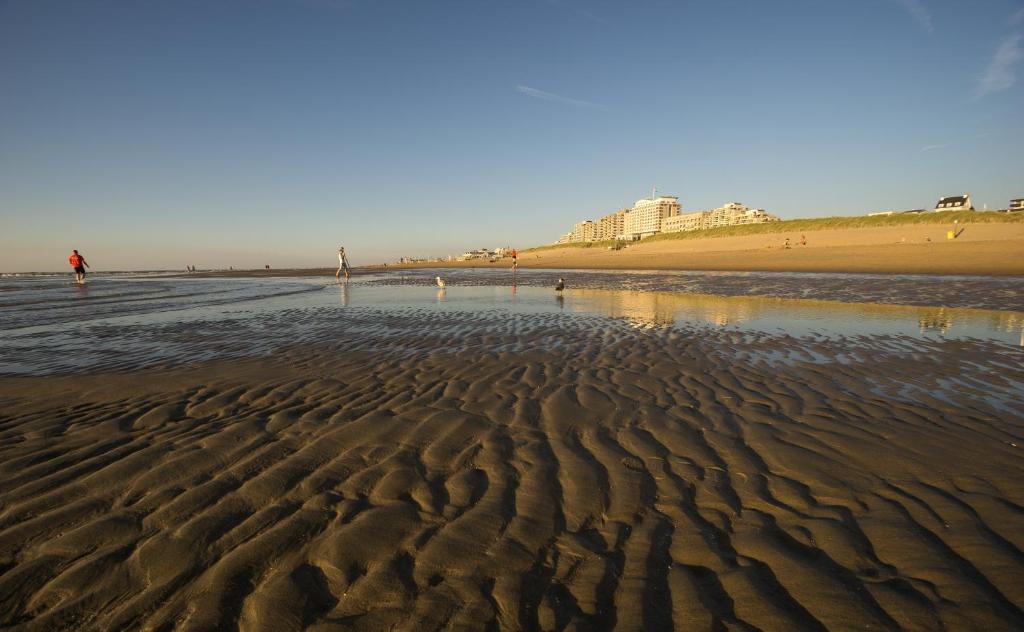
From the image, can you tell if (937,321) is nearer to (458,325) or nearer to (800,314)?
(800,314)

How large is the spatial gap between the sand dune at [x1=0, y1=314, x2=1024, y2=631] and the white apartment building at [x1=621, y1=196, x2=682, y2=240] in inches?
6175

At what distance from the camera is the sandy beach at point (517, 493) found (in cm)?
240

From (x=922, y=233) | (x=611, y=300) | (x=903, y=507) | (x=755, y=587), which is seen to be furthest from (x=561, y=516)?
(x=922, y=233)

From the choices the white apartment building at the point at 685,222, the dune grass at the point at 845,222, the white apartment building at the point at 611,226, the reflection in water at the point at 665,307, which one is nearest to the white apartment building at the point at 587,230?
the white apartment building at the point at 611,226

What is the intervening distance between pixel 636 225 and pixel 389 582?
174366 mm

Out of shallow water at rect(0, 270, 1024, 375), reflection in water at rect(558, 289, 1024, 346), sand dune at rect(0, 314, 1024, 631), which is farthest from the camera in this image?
reflection in water at rect(558, 289, 1024, 346)

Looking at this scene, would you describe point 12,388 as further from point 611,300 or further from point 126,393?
point 611,300

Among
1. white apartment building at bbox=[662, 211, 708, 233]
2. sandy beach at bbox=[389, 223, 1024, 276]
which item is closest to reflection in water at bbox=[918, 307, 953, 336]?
sandy beach at bbox=[389, 223, 1024, 276]

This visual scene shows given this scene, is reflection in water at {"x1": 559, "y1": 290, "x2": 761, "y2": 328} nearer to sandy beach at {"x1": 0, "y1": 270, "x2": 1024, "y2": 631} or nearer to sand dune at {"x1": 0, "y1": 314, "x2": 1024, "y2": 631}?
sandy beach at {"x1": 0, "y1": 270, "x2": 1024, "y2": 631}

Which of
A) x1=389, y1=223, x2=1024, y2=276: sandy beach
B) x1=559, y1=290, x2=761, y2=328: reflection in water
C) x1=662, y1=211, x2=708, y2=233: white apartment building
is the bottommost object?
x1=559, y1=290, x2=761, y2=328: reflection in water

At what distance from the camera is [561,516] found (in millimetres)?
3193

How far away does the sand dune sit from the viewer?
2.38 meters

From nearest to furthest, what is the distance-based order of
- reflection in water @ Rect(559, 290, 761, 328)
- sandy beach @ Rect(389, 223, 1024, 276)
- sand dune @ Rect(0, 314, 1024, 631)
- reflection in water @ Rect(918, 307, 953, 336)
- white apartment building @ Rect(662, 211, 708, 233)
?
1. sand dune @ Rect(0, 314, 1024, 631)
2. reflection in water @ Rect(918, 307, 953, 336)
3. reflection in water @ Rect(559, 290, 761, 328)
4. sandy beach @ Rect(389, 223, 1024, 276)
5. white apartment building @ Rect(662, 211, 708, 233)

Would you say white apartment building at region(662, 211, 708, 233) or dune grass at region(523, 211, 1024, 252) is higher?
white apartment building at region(662, 211, 708, 233)
